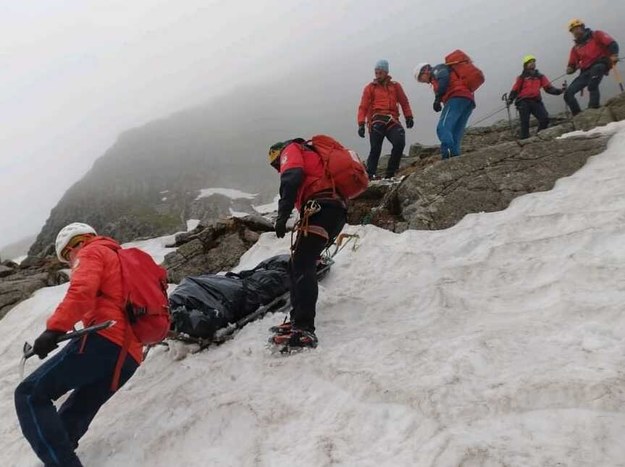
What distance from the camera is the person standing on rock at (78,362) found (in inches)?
164

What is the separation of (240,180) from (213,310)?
172 meters

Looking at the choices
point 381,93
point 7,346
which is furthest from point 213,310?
point 381,93

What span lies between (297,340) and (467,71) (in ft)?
25.9

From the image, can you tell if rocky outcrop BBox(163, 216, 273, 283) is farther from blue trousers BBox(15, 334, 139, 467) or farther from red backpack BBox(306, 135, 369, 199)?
blue trousers BBox(15, 334, 139, 467)

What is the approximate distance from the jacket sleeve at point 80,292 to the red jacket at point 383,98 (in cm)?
920

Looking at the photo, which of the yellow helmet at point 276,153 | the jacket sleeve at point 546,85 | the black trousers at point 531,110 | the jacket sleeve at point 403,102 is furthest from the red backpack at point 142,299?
the jacket sleeve at point 546,85

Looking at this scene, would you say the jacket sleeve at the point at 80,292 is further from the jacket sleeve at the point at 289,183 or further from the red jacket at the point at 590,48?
the red jacket at the point at 590,48

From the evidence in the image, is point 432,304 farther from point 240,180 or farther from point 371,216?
point 240,180

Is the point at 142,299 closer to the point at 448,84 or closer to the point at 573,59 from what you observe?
the point at 448,84

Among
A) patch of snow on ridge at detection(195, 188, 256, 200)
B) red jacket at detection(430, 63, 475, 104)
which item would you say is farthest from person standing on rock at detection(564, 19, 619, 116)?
patch of snow on ridge at detection(195, 188, 256, 200)

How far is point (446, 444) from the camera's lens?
3441mm

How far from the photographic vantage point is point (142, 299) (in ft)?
15.3

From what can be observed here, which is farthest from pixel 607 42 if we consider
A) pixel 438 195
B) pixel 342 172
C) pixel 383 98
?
pixel 342 172

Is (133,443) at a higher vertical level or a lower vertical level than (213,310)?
lower
